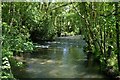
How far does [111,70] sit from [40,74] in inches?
75.5

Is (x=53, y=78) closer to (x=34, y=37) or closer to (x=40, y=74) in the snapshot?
(x=40, y=74)

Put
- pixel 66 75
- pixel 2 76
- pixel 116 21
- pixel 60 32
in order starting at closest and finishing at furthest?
1. pixel 2 76
2. pixel 116 21
3. pixel 66 75
4. pixel 60 32

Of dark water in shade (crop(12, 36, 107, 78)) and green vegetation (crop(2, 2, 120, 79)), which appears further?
dark water in shade (crop(12, 36, 107, 78))

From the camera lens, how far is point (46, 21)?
54.1 feet

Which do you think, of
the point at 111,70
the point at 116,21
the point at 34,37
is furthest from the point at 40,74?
the point at 34,37

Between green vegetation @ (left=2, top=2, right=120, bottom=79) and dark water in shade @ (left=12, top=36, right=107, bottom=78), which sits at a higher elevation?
green vegetation @ (left=2, top=2, right=120, bottom=79)

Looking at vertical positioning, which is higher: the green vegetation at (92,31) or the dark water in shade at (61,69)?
the green vegetation at (92,31)

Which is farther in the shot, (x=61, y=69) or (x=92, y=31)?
(x=92, y=31)

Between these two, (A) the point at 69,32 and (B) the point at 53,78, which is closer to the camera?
(B) the point at 53,78

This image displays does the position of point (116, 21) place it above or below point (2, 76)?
above

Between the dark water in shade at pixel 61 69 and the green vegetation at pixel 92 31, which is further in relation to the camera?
the dark water in shade at pixel 61 69

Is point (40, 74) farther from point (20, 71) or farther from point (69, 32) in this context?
point (69, 32)

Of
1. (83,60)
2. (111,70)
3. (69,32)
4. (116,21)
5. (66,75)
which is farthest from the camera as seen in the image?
(69,32)

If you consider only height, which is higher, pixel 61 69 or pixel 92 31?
pixel 92 31
